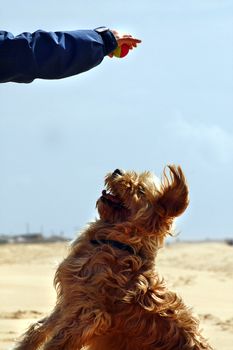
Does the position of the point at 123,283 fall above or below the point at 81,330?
above

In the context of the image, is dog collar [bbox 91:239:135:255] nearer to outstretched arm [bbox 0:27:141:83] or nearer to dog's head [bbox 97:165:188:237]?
dog's head [bbox 97:165:188:237]

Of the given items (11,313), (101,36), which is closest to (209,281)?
(11,313)

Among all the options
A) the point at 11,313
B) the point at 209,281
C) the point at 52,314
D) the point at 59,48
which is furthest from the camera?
the point at 209,281

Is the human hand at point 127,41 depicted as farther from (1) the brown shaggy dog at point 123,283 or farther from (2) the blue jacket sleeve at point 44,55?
(1) the brown shaggy dog at point 123,283

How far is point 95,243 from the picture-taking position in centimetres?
696

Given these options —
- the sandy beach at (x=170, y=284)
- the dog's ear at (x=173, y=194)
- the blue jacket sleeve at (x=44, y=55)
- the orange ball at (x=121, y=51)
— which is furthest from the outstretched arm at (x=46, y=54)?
the sandy beach at (x=170, y=284)

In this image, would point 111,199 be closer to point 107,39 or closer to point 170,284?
point 107,39

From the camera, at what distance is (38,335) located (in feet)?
23.3

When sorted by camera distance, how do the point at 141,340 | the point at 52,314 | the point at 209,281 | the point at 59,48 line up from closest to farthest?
1. the point at 59,48
2. the point at 141,340
3. the point at 52,314
4. the point at 209,281

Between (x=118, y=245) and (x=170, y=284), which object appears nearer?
(x=118, y=245)

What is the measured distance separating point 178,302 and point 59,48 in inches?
102

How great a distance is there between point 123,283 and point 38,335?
845mm

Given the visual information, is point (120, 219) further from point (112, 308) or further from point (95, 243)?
point (112, 308)

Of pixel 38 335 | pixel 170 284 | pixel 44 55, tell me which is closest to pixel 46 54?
pixel 44 55
